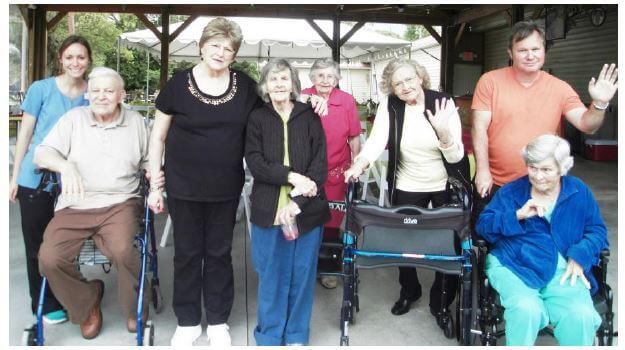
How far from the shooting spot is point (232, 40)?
2.31 meters

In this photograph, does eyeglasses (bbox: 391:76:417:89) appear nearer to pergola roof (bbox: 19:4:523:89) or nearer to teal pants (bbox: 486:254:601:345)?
teal pants (bbox: 486:254:601:345)

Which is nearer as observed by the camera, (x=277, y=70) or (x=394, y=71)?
(x=277, y=70)

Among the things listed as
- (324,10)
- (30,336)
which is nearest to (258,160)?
(30,336)

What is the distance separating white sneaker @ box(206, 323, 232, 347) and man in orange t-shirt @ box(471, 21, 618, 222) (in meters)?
1.33

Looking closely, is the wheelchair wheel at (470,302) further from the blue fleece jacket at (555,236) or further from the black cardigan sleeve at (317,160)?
the black cardigan sleeve at (317,160)

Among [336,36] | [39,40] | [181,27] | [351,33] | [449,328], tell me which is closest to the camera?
[449,328]

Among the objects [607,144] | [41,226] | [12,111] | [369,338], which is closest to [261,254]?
[369,338]

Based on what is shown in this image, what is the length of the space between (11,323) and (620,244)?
2863 mm

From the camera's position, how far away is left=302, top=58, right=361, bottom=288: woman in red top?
3139 mm

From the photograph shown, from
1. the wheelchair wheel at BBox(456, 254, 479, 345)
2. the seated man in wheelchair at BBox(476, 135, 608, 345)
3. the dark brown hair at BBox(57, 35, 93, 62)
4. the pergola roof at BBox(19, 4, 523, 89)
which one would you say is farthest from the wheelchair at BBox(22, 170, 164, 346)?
the pergola roof at BBox(19, 4, 523, 89)

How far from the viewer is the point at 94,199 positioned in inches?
100

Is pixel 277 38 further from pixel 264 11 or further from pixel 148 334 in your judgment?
pixel 148 334

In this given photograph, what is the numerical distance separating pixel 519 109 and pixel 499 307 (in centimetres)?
89

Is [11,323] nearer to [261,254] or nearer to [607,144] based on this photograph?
[261,254]
